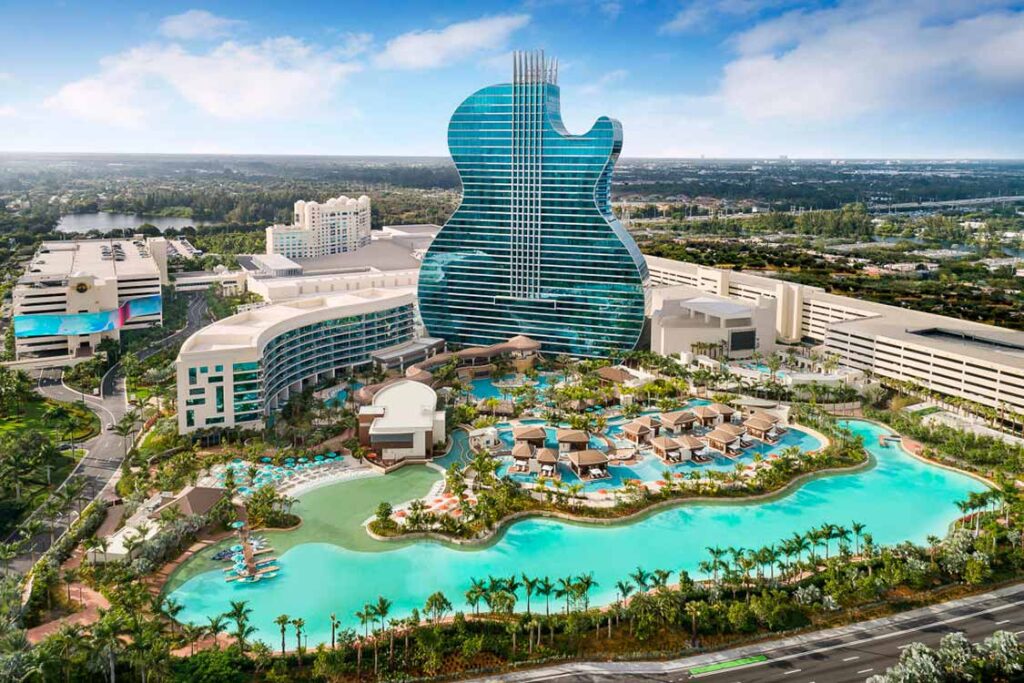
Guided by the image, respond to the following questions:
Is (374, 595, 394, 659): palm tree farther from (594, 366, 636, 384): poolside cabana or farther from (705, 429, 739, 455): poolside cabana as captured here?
(594, 366, 636, 384): poolside cabana

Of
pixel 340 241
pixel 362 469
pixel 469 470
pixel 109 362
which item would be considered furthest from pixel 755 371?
pixel 340 241

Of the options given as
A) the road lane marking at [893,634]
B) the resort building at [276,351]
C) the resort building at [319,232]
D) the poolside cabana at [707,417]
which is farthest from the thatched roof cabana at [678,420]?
the resort building at [319,232]

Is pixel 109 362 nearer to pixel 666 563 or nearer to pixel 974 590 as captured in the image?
pixel 666 563

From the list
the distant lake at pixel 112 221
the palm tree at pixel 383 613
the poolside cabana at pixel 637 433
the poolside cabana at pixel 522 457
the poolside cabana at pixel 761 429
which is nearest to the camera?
the palm tree at pixel 383 613

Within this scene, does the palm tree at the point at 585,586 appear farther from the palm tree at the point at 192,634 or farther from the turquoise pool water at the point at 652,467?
the palm tree at the point at 192,634

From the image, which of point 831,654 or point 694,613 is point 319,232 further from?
point 831,654

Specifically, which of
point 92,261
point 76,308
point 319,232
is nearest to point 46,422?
point 76,308
